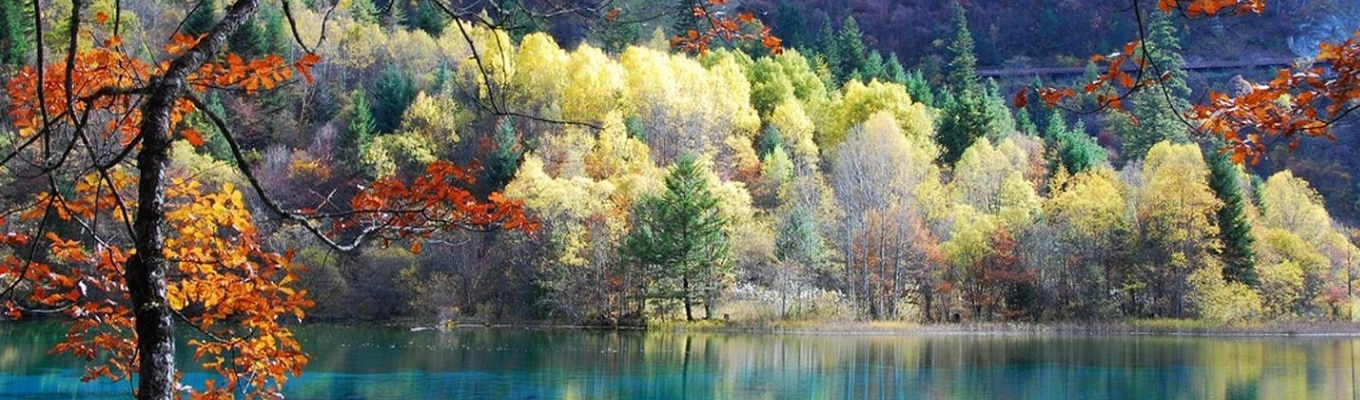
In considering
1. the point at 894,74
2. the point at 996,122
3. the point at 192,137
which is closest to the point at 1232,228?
the point at 996,122

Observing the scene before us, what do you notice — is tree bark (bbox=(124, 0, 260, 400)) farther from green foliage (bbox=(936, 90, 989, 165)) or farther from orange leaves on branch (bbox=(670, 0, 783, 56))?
green foliage (bbox=(936, 90, 989, 165))

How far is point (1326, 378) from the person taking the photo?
86.4 feet

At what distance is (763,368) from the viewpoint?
28.9 metres

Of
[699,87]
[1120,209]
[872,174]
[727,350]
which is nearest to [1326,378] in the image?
[727,350]

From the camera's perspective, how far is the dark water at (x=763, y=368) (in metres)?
23.5

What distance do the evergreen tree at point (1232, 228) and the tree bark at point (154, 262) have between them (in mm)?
46351

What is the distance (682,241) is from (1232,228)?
19823mm

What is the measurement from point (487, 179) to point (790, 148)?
56.4ft

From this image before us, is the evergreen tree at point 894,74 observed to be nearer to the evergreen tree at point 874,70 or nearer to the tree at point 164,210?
the evergreen tree at point 874,70

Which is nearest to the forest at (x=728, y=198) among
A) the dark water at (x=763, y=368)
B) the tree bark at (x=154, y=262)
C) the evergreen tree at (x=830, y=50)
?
the dark water at (x=763, y=368)

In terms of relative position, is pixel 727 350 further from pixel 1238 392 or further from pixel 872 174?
pixel 872 174

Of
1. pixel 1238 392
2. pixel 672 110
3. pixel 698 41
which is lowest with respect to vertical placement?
pixel 1238 392

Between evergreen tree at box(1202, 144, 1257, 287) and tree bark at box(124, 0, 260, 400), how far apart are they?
4635cm

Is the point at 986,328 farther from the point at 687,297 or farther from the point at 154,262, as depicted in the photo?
the point at 154,262
